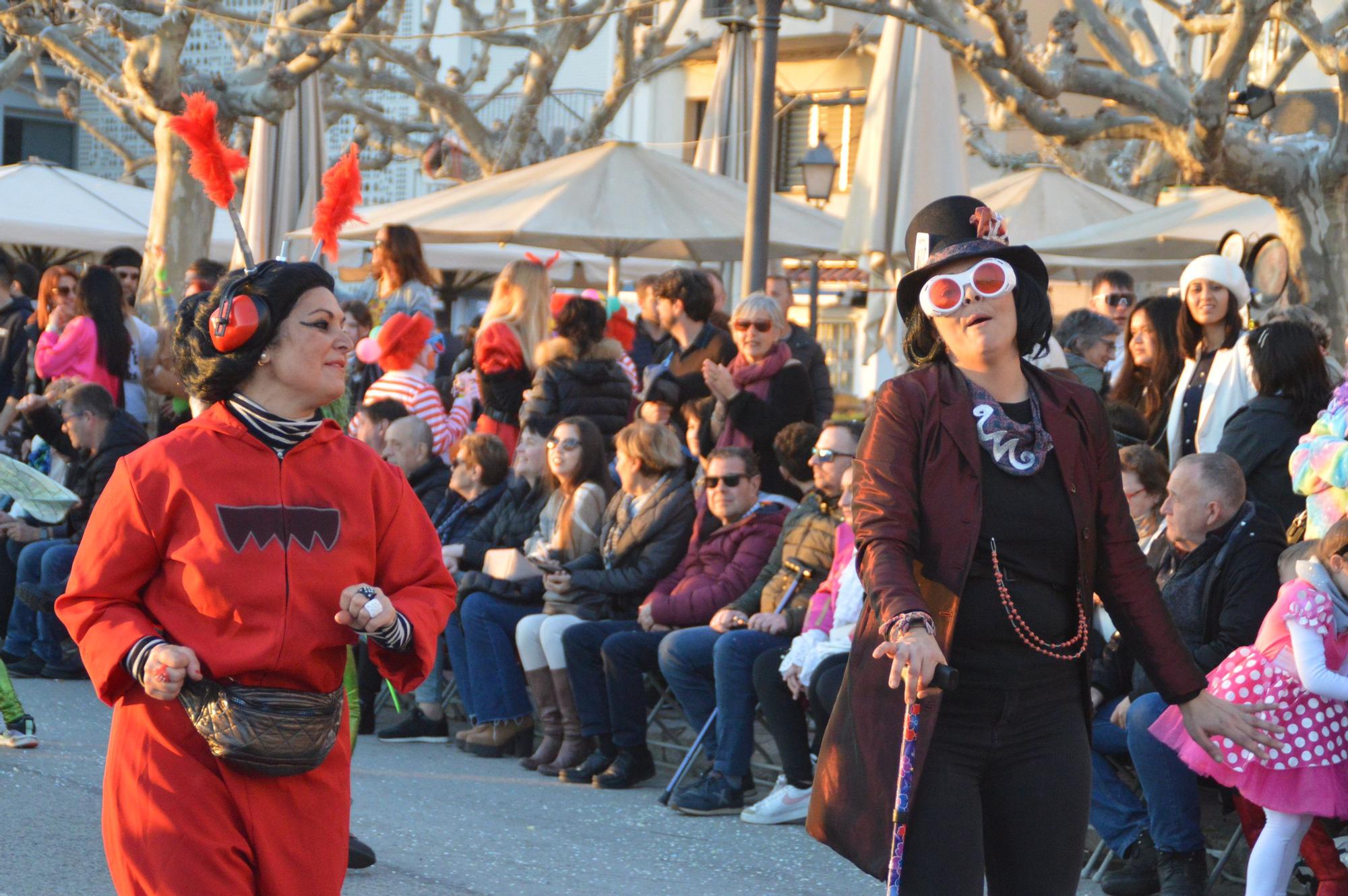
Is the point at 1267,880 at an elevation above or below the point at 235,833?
below

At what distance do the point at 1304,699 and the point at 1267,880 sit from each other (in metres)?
0.55

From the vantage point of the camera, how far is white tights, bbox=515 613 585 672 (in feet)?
25.9

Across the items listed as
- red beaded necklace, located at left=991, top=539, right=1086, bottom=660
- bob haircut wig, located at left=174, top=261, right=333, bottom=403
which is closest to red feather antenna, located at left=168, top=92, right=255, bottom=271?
bob haircut wig, located at left=174, top=261, right=333, bottom=403

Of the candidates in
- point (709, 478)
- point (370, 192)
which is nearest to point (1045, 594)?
point (709, 478)

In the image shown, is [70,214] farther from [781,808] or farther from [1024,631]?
[1024,631]

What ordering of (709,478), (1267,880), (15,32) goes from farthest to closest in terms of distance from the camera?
(15,32), (709,478), (1267,880)

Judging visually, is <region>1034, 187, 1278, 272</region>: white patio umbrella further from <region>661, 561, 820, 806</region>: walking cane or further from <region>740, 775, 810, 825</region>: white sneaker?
<region>740, 775, 810, 825</region>: white sneaker

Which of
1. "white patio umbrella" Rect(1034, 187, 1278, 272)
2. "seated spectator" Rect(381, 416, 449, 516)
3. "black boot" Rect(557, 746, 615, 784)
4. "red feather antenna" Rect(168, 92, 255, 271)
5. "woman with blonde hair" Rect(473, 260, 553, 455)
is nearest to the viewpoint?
"red feather antenna" Rect(168, 92, 255, 271)

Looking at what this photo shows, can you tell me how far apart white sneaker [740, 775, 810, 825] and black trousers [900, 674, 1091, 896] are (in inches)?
131

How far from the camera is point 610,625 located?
780 cm

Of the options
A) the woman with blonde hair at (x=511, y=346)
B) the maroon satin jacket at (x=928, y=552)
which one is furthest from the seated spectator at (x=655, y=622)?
the maroon satin jacket at (x=928, y=552)

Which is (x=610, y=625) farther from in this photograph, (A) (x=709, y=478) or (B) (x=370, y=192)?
(B) (x=370, y=192)

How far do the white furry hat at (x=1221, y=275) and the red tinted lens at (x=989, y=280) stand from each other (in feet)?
12.9

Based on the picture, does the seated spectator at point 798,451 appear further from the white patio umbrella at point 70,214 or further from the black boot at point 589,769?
the white patio umbrella at point 70,214
